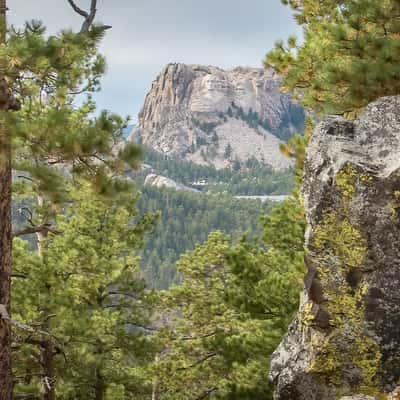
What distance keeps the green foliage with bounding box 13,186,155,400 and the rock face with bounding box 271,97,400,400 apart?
211 inches

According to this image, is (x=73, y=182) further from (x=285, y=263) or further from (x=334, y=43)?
(x=285, y=263)

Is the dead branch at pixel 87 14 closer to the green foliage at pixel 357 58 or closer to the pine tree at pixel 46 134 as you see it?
the pine tree at pixel 46 134

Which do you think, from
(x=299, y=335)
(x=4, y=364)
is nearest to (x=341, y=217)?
(x=299, y=335)

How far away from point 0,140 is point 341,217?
11.0 feet

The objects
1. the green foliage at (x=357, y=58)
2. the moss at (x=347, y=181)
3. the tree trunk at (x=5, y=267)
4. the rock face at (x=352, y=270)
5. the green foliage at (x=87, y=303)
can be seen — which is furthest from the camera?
the green foliage at (x=87, y=303)

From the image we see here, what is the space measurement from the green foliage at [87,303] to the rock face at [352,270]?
211 inches

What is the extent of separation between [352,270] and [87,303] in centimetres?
1018

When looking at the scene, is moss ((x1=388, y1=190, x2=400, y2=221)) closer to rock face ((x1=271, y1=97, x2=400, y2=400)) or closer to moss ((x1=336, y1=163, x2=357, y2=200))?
rock face ((x1=271, y1=97, x2=400, y2=400))

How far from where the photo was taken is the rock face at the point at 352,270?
4.97m

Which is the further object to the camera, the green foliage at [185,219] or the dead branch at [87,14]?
the green foliage at [185,219]

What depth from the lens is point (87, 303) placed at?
14.1 m

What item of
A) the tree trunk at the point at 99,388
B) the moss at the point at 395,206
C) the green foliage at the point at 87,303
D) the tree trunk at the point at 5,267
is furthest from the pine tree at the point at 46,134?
the tree trunk at the point at 99,388

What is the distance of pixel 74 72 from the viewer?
18.9 ft

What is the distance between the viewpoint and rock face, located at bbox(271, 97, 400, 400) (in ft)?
16.3
